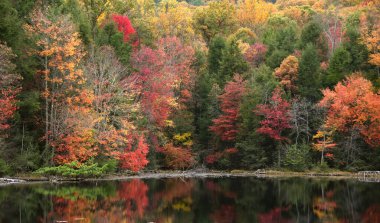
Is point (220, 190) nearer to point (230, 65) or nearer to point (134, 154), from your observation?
Answer: point (134, 154)

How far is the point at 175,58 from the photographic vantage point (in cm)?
6425

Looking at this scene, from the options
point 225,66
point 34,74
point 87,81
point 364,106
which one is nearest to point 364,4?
point 225,66

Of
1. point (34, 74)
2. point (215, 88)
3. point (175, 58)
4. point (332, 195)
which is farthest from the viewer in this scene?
→ point (175, 58)

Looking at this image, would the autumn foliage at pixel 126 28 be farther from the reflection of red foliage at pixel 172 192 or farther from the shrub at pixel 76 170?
the reflection of red foliage at pixel 172 192

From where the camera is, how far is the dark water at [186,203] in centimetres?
2267

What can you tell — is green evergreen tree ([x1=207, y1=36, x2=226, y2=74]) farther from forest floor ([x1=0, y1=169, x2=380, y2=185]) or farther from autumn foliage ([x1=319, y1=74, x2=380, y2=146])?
autumn foliage ([x1=319, y1=74, x2=380, y2=146])

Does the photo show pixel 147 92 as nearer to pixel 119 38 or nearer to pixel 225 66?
pixel 119 38

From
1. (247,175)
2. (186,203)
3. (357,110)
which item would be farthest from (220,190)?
(357,110)

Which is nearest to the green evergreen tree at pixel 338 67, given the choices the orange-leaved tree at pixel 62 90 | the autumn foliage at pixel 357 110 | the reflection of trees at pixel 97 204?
the autumn foliage at pixel 357 110

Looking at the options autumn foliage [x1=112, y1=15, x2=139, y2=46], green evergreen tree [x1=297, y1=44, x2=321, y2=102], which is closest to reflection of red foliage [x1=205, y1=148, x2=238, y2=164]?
green evergreen tree [x1=297, y1=44, x2=321, y2=102]

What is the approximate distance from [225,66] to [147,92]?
13272mm

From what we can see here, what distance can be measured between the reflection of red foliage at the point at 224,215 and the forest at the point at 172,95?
52.9 feet

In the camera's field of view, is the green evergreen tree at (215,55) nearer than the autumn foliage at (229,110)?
No

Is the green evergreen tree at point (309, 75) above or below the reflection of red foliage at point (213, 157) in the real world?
above
